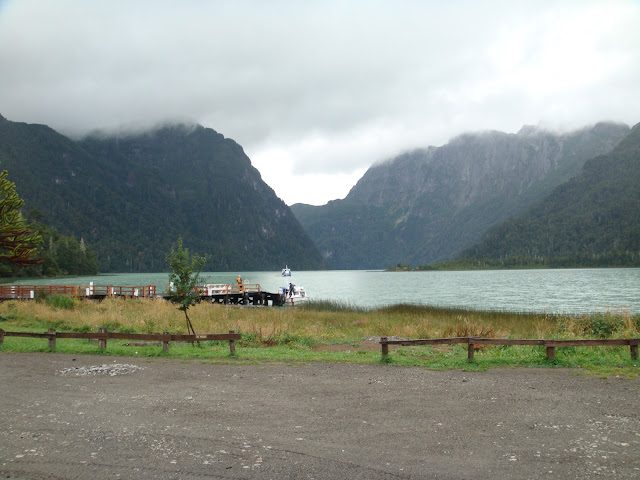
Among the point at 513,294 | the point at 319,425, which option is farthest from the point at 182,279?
the point at 513,294

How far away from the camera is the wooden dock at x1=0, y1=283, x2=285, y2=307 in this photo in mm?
46531

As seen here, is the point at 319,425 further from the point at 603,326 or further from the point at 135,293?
the point at 135,293

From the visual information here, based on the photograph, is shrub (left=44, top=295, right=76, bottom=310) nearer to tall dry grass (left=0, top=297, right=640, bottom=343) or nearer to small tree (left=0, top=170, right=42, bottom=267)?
tall dry grass (left=0, top=297, right=640, bottom=343)

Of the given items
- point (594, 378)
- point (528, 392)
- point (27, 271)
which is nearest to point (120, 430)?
point (528, 392)

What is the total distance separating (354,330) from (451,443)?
2081 cm

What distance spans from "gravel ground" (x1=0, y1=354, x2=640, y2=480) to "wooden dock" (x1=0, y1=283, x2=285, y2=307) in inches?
1245

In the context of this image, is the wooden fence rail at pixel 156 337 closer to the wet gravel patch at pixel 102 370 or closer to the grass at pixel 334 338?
the grass at pixel 334 338

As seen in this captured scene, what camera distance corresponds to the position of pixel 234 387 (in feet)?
39.7

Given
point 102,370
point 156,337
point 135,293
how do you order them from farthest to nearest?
point 135,293 < point 156,337 < point 102,370

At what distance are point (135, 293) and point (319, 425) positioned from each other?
4440 cm

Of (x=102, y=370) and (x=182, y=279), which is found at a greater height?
(x=182, y=279)

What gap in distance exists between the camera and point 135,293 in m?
49.2

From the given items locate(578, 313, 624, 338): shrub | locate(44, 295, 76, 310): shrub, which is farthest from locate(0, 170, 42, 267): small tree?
locate(578, 313, 624, 338): shrub

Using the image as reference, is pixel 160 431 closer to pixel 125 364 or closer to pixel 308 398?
pixel 308 398
